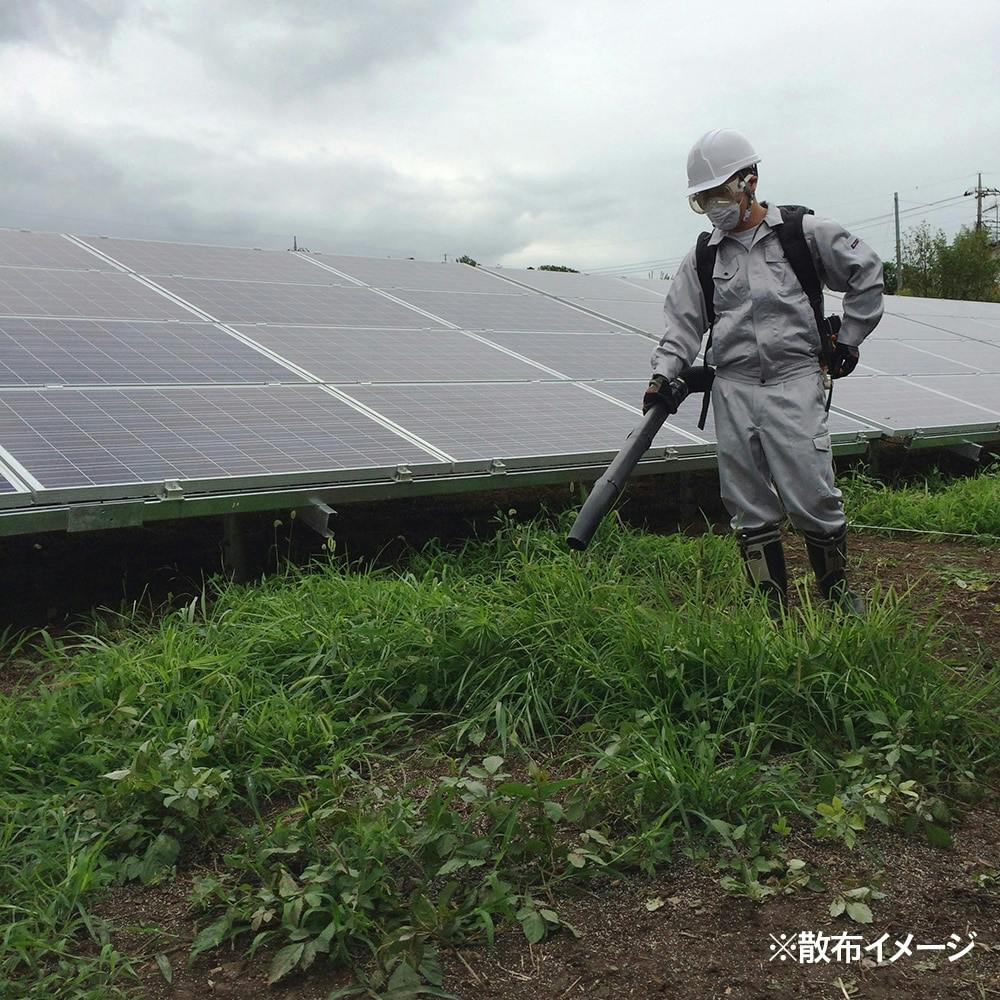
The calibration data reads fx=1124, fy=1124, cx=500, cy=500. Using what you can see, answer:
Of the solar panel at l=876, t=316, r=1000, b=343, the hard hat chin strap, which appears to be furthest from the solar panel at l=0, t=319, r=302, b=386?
the solar panel at l=876, t=316, r=1000, b=343

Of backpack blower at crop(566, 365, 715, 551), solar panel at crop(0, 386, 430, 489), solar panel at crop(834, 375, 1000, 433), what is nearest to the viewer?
backpack blower at crop(566, 365, 715, 551)

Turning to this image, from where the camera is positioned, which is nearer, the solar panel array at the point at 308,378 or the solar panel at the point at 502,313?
the solar panel array at the point at 308,378

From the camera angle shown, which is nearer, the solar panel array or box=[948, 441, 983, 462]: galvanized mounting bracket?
the solar panel array

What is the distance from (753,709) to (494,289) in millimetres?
7079

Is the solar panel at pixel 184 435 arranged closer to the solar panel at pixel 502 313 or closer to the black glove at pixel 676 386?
the black glove at pixel 676 386

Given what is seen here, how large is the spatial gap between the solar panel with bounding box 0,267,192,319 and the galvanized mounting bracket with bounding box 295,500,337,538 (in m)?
2.28

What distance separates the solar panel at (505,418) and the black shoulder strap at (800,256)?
177 centimetres

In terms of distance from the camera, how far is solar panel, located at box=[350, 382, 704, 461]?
5.80m

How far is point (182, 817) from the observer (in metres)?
3.11

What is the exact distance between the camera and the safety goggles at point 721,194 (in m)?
4.39

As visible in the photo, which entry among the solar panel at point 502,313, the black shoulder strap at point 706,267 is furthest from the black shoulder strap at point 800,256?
the solar panel at point 502,313

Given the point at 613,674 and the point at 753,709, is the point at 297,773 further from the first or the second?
the point at 753,709

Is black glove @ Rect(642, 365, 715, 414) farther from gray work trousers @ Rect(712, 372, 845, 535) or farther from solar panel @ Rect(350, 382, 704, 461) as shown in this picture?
solar panel @ Rect(350, 382, 704, 461)

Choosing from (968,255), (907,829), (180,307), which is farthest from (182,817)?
(968,255)
